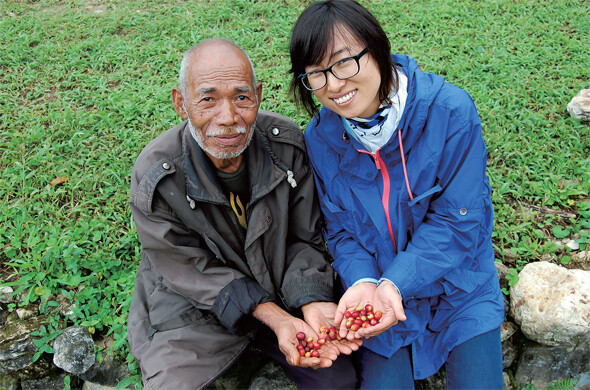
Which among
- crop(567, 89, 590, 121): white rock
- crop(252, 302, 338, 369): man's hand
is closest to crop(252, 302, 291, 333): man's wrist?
crop(252, 302, 338, 369): man's hand

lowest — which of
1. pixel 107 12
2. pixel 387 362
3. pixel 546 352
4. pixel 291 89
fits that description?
pixel 546 352

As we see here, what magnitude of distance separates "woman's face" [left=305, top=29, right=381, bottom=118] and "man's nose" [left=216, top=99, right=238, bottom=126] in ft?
1.62

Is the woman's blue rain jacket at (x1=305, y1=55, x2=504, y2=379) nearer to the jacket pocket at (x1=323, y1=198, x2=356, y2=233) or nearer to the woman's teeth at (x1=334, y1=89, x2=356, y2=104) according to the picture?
the jacket pocket at (x1=323, y1=198, x2=356, y2=233)

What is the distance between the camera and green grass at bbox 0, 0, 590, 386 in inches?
154

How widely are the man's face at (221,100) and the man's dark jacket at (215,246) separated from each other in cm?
16

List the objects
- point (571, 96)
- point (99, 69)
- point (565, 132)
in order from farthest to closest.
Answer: point (99, 69) < point (571, 96) < point (565, 132)

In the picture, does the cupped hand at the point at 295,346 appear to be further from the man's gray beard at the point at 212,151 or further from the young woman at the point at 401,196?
the man's gray beard at the point at 212,151

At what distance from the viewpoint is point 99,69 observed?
5883 mm

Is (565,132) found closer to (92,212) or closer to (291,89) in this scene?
(291,89)

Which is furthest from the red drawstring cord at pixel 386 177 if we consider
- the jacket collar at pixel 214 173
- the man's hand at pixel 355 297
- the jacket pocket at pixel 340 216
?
the jacket collar at pixel 214 173

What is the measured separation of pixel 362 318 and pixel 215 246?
1014 mm

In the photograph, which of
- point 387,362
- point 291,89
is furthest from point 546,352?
point 291,89

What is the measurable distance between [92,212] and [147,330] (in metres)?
1.69

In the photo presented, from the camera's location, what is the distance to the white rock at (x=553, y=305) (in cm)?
323
